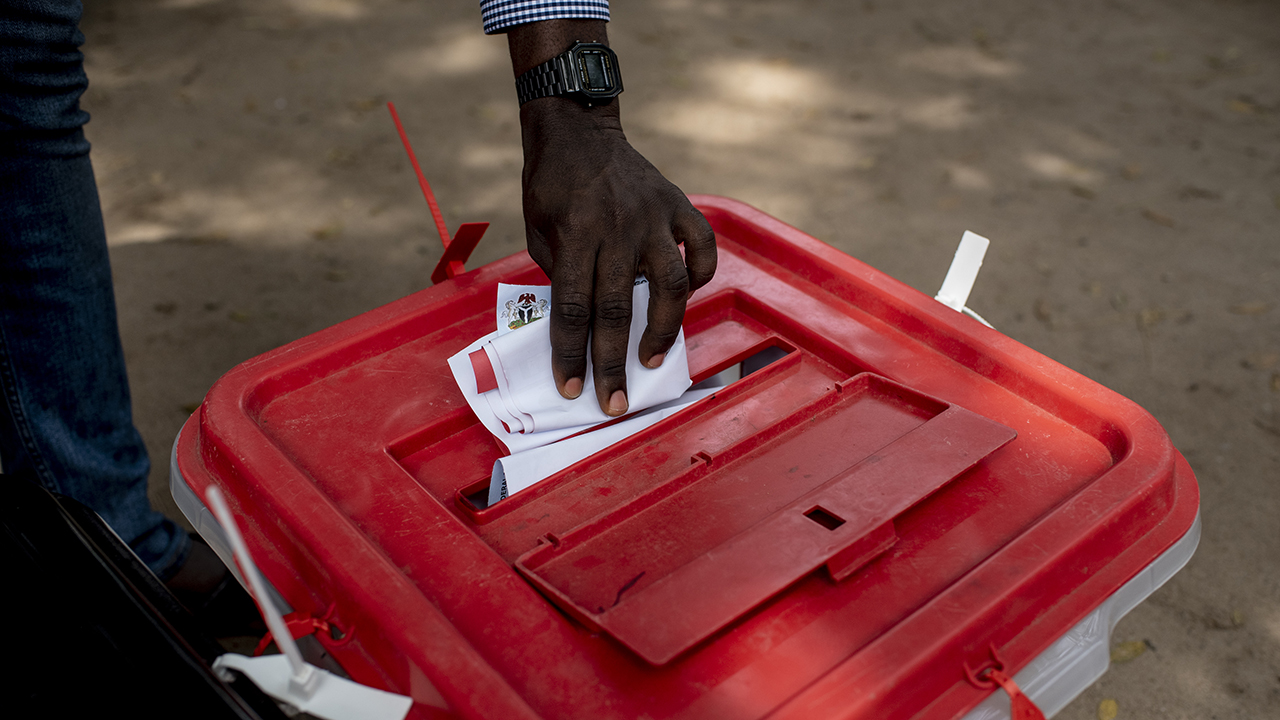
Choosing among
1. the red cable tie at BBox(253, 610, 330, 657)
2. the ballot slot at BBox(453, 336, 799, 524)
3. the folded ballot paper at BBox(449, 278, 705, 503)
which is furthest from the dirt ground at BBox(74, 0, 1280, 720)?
the red cable tie at BBox(253, 610, 330, 657)

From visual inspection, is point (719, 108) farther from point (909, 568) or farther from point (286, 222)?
point (909, 568)

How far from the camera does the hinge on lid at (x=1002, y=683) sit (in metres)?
0.70

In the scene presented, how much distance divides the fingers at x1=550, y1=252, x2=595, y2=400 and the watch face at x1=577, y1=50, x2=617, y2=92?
0.75 feet

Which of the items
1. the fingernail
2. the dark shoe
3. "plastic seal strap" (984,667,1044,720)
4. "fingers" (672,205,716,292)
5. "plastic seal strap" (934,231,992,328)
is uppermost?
"fingers" (672,205,716,292)

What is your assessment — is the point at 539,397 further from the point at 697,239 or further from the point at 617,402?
the point at 697,239

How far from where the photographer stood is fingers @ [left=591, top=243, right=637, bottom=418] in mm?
870

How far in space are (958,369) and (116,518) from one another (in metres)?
1.16

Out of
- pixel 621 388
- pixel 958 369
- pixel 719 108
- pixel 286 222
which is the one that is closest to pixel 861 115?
pixel 719 108

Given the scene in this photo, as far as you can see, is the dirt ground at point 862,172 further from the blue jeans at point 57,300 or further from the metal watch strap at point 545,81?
the metal watch strap at point 545,81

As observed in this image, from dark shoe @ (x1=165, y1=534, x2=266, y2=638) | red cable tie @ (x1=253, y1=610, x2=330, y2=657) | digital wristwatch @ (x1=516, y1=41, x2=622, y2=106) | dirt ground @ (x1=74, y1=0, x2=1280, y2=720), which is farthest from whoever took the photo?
dirt ground @ (x1=74, y1=0, x2=1280, y2=720)

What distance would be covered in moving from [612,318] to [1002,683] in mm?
469

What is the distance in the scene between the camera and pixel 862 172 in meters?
2.68

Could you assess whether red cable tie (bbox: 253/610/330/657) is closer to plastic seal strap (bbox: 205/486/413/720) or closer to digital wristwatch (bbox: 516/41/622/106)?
plastic seal strap (bbox: 205/486/413/720)

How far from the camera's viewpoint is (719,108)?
3.02 meters
